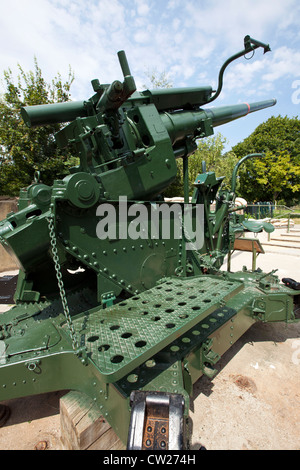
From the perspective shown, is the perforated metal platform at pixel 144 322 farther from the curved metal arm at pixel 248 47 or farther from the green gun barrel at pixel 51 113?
the curved metal arm at pixel 248 47

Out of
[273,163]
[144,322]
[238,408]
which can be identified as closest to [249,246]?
[238,408]

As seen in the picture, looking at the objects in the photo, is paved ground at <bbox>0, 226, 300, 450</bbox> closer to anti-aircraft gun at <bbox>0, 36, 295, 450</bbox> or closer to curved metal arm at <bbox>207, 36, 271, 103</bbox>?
anti-aircraft gun at <bbox>0, 36, 295, 450</bbox>

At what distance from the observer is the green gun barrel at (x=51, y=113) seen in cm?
333

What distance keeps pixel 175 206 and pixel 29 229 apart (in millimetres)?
1994

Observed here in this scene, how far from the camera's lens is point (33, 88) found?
43.5 feet

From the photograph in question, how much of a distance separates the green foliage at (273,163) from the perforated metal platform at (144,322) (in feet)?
93.7

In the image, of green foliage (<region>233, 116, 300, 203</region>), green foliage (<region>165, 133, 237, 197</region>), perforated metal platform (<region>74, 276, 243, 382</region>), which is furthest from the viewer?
green foliage (<region>233, 116, 300, 203</region>)

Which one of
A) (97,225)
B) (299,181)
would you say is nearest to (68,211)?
(97,225)

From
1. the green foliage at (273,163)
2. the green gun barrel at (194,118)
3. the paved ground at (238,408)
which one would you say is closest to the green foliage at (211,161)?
the green foliage at (273,163)

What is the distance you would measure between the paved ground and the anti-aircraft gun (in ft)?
1.43

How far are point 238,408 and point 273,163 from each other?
31666 mm

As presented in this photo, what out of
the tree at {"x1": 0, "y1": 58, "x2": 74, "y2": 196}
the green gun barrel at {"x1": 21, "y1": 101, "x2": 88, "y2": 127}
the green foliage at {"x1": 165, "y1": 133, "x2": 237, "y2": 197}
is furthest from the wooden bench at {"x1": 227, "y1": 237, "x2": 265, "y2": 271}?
the green foliage at {"x1": 165, "y1": 133, "x2": 237, "y2": 197}

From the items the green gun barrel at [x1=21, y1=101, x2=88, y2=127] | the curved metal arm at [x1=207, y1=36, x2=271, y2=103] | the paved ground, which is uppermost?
the curved metal arm at [x1=207, y1=36, x2=271, y2=103]

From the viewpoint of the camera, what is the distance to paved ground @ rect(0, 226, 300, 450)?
2492 millimetres
